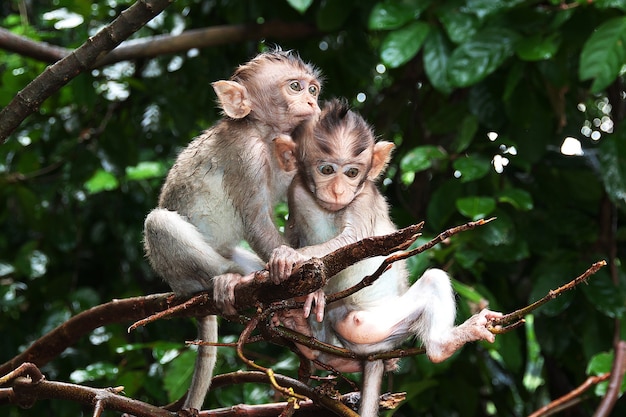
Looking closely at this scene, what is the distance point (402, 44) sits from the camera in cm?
439

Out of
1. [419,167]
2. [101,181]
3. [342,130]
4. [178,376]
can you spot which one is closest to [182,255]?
[342,130]

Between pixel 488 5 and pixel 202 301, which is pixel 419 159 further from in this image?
pixel 202 301

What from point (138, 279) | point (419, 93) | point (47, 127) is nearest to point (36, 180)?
point (47, 127)

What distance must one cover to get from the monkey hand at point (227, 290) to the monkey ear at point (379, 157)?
701 mm

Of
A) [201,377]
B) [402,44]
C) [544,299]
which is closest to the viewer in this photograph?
[544,299]

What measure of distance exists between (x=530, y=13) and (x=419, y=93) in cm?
144

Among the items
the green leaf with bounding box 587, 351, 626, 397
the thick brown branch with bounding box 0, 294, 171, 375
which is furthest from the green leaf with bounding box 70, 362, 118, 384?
the green leaf with bounding box 587, 351, 626, 397

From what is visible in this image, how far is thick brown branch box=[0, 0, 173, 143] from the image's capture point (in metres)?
2.60

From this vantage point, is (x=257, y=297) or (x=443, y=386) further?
(x=443, y=386)

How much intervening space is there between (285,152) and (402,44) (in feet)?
5.07

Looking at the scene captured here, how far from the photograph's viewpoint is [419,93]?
5828 millimetres

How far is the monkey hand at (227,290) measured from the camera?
2555mm

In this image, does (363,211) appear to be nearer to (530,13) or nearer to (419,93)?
(530,13)

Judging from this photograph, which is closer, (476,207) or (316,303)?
(316,303)
